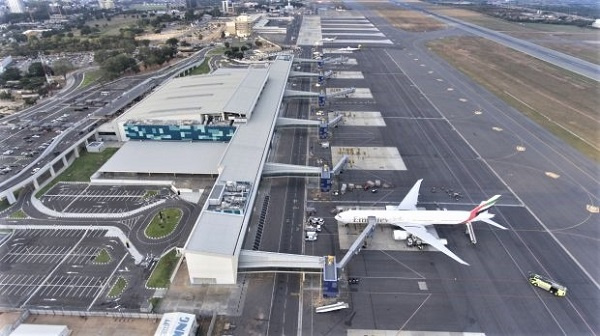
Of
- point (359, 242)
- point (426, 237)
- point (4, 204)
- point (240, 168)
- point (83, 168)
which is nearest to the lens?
point (359, 242)

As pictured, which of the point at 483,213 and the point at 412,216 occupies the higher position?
the point at 483,213

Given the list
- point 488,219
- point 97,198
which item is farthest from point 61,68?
point 488,219

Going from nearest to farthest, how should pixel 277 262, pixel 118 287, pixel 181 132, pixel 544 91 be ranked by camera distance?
1. pixel 118 287
2. pixel 277 262
3. pixel 181 132
4. pixel 544 91

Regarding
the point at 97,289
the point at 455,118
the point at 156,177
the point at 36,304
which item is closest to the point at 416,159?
the point at 455,118

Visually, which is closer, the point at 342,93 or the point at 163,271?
the point at 163,271

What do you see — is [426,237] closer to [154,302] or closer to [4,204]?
[154,302]

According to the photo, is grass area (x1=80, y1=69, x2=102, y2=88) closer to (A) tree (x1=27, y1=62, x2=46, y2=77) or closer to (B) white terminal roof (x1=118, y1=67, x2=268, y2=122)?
(A) tree (x1=27, y1=62, x2=46, y2=77)

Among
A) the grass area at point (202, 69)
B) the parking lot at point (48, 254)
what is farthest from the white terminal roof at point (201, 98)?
the grass area at point (202, 69)
